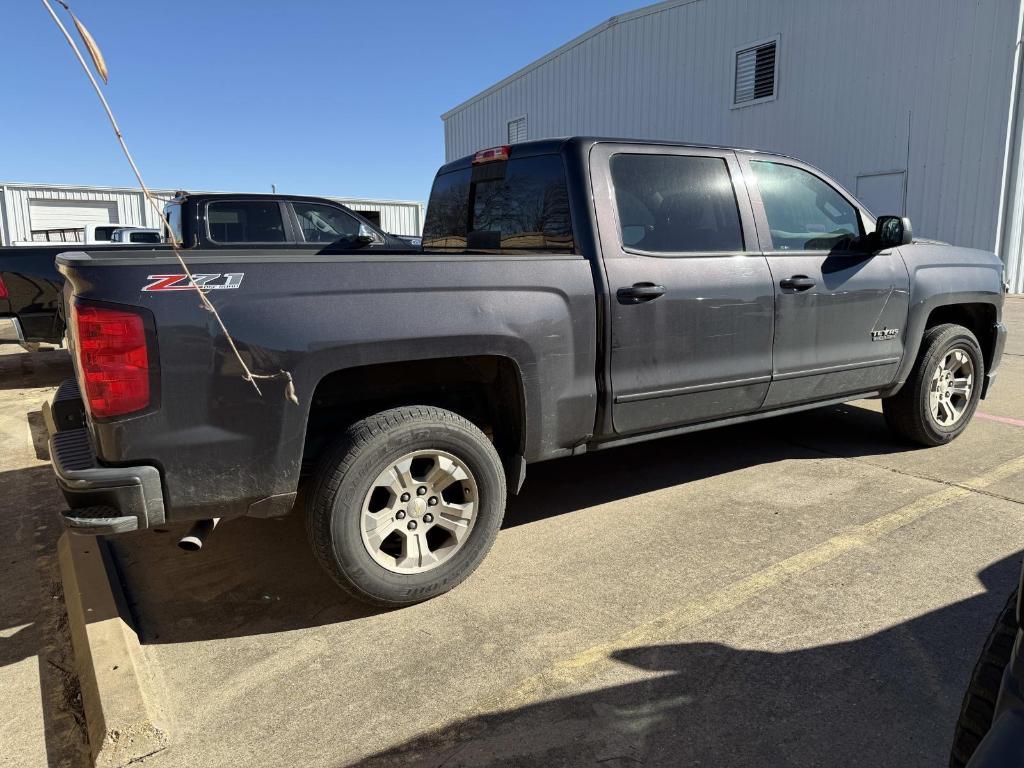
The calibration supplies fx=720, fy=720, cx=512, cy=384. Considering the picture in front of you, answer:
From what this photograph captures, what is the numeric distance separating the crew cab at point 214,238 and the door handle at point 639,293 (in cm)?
327

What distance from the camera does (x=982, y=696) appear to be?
147 centimetres

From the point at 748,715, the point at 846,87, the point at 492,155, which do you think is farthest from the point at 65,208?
the point at 748,715

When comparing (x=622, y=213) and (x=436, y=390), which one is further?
(x=622, y=213)

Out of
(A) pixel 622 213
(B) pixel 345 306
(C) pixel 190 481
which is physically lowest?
(C) pixel 190 481

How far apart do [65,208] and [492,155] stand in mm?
30134

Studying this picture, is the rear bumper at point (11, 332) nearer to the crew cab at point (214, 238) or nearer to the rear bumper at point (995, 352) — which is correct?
the crew cab at point (214, 238)

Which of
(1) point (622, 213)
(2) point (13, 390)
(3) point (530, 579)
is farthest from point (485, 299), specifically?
(2) point (13, 390)

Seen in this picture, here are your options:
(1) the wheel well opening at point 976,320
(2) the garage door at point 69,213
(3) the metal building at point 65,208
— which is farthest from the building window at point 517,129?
(1) the wheel well opening at point 976,320

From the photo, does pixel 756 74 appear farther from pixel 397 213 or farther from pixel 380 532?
pixel 397 213

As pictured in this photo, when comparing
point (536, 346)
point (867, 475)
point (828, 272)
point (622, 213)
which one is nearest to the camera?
point (536, 346)

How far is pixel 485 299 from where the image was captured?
295cm

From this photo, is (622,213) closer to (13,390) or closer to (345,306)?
(345,306)

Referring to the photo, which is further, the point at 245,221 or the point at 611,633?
the point at 245,221

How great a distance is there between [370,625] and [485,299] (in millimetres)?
1382
